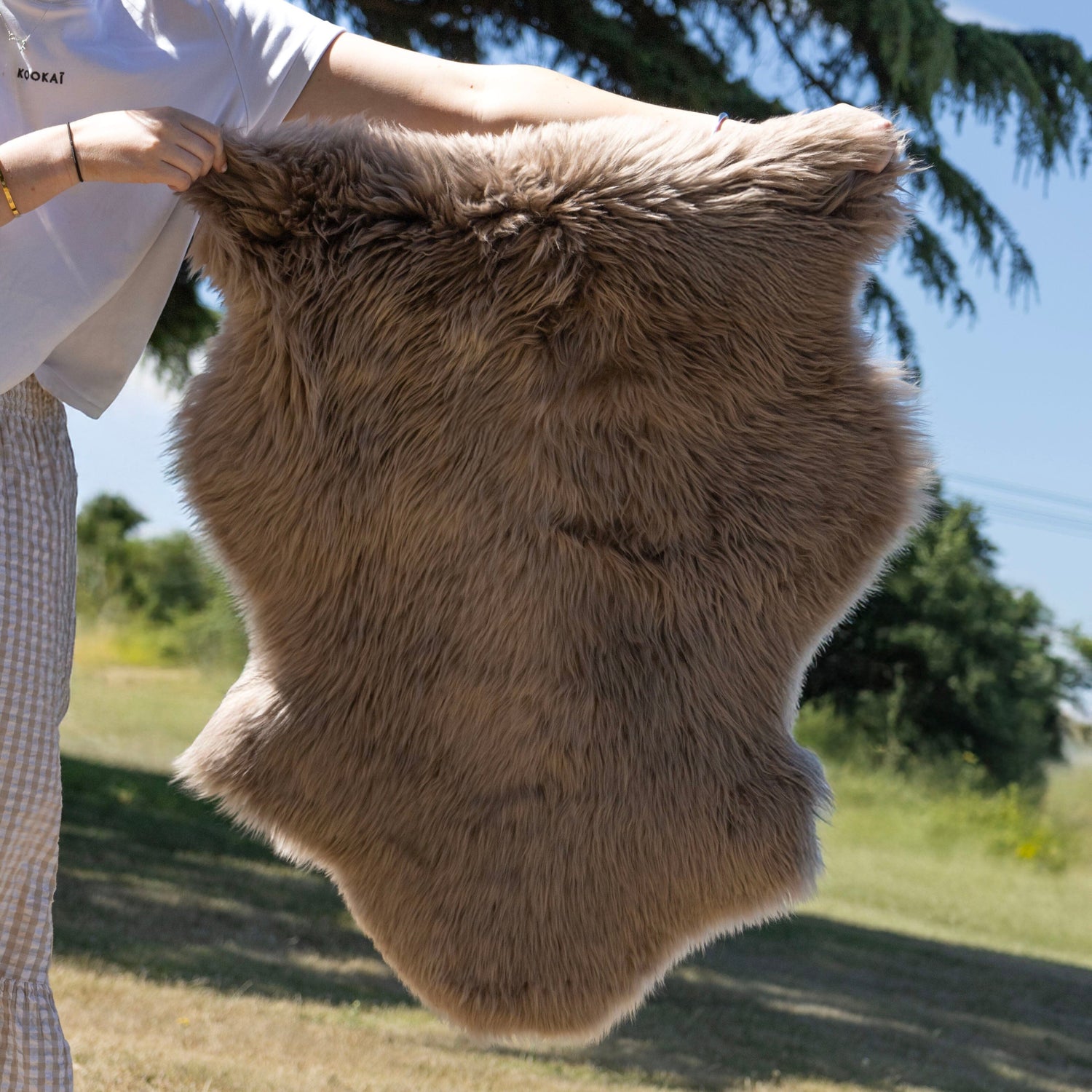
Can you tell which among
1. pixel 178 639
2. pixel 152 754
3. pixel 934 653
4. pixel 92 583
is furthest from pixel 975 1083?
pixel 92 583

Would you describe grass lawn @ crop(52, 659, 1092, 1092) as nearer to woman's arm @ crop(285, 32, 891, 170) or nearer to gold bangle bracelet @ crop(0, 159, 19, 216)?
woman's arm @ crop(285, 32, 891, 170)

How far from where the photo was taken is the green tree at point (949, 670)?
9.43 meters

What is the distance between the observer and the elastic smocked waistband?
1.20m

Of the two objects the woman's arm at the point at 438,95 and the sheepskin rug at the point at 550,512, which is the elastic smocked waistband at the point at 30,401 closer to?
the sheepskin rug at the point at 550,512

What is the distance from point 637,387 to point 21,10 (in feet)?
2.30

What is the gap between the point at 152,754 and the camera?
10.3m

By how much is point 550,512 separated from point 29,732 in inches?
21.8

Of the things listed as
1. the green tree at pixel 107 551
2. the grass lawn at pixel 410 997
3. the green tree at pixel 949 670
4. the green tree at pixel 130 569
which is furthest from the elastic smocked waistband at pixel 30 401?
the green tree at pixel 107 551

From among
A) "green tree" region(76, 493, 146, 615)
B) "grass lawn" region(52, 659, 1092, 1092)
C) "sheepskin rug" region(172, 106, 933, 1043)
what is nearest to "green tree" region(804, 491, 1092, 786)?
"grass lawn" region(52, 659, 1092, 1092)

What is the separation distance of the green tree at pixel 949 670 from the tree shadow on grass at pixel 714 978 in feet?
10.4

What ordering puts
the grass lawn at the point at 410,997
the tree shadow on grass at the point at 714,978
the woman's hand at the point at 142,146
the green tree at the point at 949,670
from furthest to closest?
the green tree at the point at 949,670, the tree shadow on grass at the point at 714,978, the grass lawn at the point at 410,997, the woman's hand at the point at 142,146

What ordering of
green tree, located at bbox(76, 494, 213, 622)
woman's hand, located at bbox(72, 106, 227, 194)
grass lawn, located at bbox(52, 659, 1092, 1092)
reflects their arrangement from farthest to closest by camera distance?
green tree, located at bbox(76, 494, 213, 622), grass lawn, located at bbox(52, 659, 1092, 1092), woman's hand, located at bbox(72, 106, 227, 194)

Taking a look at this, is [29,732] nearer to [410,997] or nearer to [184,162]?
[184,162]

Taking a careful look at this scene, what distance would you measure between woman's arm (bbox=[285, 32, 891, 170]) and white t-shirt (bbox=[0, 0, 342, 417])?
26 millimetres
